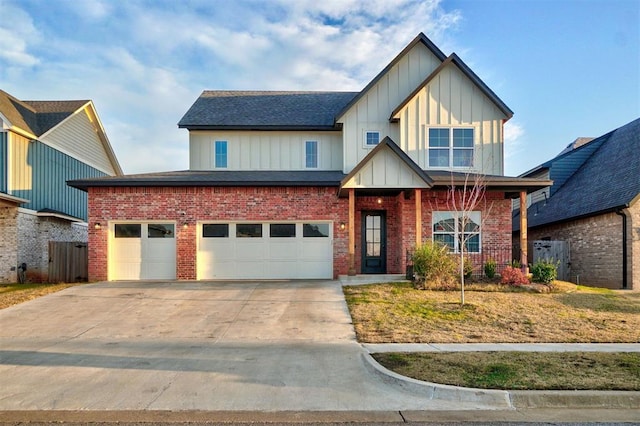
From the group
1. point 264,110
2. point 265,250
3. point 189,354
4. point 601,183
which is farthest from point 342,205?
point 601,183

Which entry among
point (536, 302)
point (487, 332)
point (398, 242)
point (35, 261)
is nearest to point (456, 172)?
point (398, 242)

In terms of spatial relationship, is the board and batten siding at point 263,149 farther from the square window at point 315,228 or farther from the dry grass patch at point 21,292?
the dry grass patch at point 21,292

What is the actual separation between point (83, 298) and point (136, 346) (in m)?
5.69

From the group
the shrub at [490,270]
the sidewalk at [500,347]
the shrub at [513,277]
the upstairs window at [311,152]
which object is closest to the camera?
the sidewalk at [500,347]

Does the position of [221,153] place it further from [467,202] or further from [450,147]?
[467,202]

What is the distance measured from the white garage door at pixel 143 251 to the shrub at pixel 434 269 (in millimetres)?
8808

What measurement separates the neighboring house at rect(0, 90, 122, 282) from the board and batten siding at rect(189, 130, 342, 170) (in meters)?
7.11

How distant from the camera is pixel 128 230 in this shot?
55.2 ft

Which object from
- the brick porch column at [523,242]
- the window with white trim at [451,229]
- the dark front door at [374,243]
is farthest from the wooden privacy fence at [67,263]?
the brick porch column at [523,242]

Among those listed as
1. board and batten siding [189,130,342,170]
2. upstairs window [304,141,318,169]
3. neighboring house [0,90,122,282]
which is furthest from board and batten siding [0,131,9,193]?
upstairs window [304,141,318,169]

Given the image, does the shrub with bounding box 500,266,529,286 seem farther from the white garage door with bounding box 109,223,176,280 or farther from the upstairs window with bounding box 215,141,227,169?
the upstairs window with bounding box 215,141,227,169

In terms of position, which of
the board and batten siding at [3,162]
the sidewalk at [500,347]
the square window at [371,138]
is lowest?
the sidewalk at [500,347]

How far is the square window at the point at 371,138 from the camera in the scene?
60.1 feet

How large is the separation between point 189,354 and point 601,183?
61.0 ft
